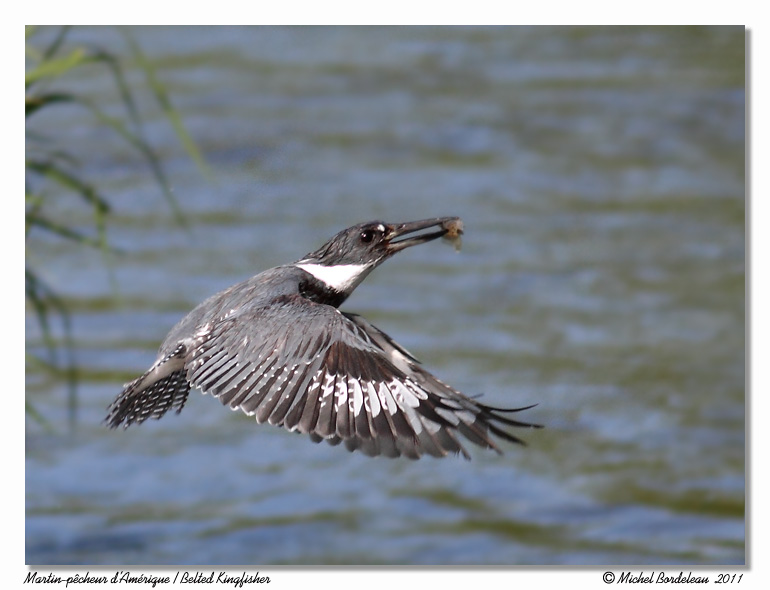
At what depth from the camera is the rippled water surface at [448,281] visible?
7.45 meters

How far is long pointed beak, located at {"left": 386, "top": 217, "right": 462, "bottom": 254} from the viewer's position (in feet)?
15.3

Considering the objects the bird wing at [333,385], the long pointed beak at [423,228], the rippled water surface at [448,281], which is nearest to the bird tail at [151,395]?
the bird wing at [333,385]

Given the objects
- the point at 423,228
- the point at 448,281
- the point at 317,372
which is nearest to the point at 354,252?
the point at 423,228

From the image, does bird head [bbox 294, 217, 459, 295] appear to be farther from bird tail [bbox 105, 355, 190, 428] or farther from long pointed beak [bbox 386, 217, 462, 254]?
bird tail [bbox 105, 355, 190, 428]

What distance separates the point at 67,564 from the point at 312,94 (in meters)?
5.09

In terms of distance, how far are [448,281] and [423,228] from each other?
176 inches

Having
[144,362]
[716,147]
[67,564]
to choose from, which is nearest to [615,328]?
[716,147]

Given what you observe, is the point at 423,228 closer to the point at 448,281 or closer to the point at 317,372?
the point at 317,372

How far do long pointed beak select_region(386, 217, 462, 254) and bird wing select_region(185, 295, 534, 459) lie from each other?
41 centimetres

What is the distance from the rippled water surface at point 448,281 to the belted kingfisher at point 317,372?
9.02ft

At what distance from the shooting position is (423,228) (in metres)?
4.75
